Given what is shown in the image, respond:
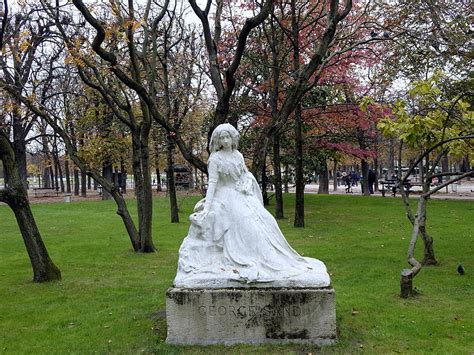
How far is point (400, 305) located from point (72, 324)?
471 centimetres

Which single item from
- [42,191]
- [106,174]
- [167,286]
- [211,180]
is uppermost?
[106,174]

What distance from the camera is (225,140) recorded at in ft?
20.6

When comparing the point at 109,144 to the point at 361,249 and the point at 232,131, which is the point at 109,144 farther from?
the point at 232,131

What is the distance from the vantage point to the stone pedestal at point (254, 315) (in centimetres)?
550

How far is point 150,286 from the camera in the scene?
350 inches

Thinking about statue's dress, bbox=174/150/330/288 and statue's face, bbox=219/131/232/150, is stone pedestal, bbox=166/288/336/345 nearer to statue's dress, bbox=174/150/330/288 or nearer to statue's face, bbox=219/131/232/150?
statue's dress, bbox=174/150/330/288

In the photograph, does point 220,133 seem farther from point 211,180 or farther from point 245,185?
point 245,185

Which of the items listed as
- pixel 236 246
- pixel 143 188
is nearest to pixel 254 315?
pixel 236 246

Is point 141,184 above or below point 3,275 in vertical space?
above

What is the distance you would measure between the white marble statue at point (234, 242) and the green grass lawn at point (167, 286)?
2.53 feet

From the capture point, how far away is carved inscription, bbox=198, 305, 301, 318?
552 centimetres

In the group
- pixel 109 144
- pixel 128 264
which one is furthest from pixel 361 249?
pixel 109 144

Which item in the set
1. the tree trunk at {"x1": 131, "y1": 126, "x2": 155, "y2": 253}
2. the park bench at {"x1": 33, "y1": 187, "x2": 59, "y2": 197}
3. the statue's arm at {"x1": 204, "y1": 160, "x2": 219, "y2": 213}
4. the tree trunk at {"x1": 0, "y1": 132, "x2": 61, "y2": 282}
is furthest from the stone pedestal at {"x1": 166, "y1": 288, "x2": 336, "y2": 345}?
the park bench at {"x1": 33, "y1": 187, "x2": 59, "y2": 197}

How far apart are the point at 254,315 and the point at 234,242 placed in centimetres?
89
